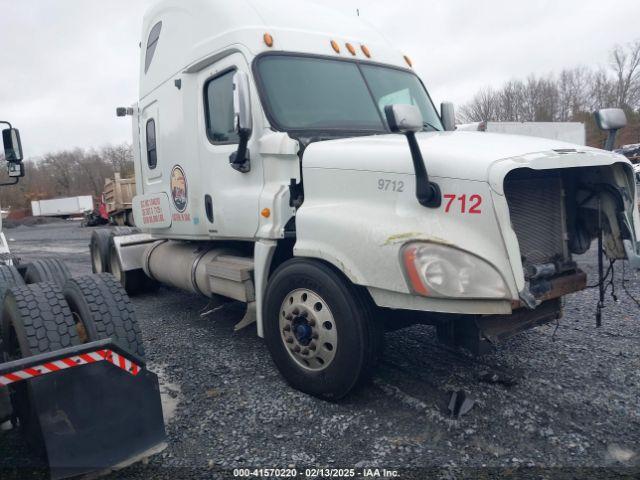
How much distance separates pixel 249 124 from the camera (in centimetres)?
394

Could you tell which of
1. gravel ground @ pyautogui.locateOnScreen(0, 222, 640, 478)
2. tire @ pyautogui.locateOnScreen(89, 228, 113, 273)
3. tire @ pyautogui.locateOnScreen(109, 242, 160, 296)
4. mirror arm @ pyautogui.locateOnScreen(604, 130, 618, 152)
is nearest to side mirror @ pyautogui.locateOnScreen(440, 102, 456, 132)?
mirror arm @ pyautogui.locateOnScreen(604, 130, 618, 152)

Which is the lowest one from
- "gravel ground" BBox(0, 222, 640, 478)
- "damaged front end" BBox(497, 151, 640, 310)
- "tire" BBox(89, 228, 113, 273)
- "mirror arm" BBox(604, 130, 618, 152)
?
"gravel ground" BBox(0, 222, 640, 478)

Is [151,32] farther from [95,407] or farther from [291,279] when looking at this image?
[95,407]

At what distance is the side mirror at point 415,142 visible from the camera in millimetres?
3020

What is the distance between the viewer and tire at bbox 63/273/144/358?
3293 millimetres

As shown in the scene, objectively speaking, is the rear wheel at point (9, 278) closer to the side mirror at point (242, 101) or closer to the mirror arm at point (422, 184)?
the side mirror at point (242, 101)

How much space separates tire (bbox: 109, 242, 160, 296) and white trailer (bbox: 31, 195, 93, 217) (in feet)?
124

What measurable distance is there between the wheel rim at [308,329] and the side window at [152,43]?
3775 millimetres

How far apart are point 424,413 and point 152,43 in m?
5.07

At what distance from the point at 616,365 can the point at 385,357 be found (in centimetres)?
186

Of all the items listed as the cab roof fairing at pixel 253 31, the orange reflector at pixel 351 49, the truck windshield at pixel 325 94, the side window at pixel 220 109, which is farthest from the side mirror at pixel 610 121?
the side window at pixel 220 109

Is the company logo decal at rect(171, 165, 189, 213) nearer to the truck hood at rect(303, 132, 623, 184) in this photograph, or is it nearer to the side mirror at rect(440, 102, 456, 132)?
the truck hood at rect(303, 132, 623, 184)

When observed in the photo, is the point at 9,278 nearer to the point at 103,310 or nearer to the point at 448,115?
the point at 103,310

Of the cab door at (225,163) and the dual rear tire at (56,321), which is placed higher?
the cab door at (225,163)
